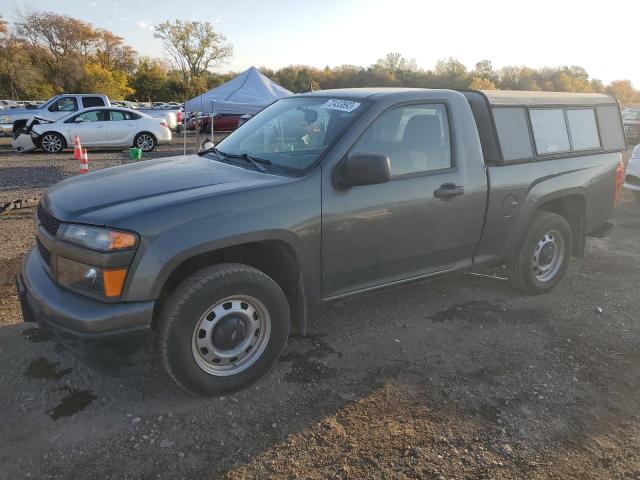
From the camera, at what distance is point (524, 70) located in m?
69.6

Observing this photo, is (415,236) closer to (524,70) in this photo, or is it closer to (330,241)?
(330,241)

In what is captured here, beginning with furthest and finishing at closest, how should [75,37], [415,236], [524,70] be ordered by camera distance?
1. [524,70]
2. [75,37]
3. [415,236]

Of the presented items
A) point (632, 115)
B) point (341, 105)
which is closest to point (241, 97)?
point (341, 105)

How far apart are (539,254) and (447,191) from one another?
1.55 meters

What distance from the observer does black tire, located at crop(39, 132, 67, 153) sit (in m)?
Answer: 14.8

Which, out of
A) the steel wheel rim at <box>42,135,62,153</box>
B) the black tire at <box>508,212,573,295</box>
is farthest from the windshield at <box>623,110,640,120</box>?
the steel wheel rim at <box>42,135,62,153</box>

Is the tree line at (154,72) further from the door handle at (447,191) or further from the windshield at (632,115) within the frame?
the door handle at (447,191)

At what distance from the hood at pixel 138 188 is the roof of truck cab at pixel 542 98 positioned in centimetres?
222

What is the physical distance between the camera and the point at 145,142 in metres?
15.9

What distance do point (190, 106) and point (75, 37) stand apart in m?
→ 52.5

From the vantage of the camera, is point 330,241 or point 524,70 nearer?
point 330,241

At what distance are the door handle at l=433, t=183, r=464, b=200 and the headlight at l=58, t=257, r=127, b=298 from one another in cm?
219

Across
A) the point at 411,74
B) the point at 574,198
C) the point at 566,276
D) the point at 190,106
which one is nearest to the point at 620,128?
the point at 574,198

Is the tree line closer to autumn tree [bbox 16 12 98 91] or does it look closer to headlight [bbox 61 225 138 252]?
autumn tree [bbox 16 12 98 91]
